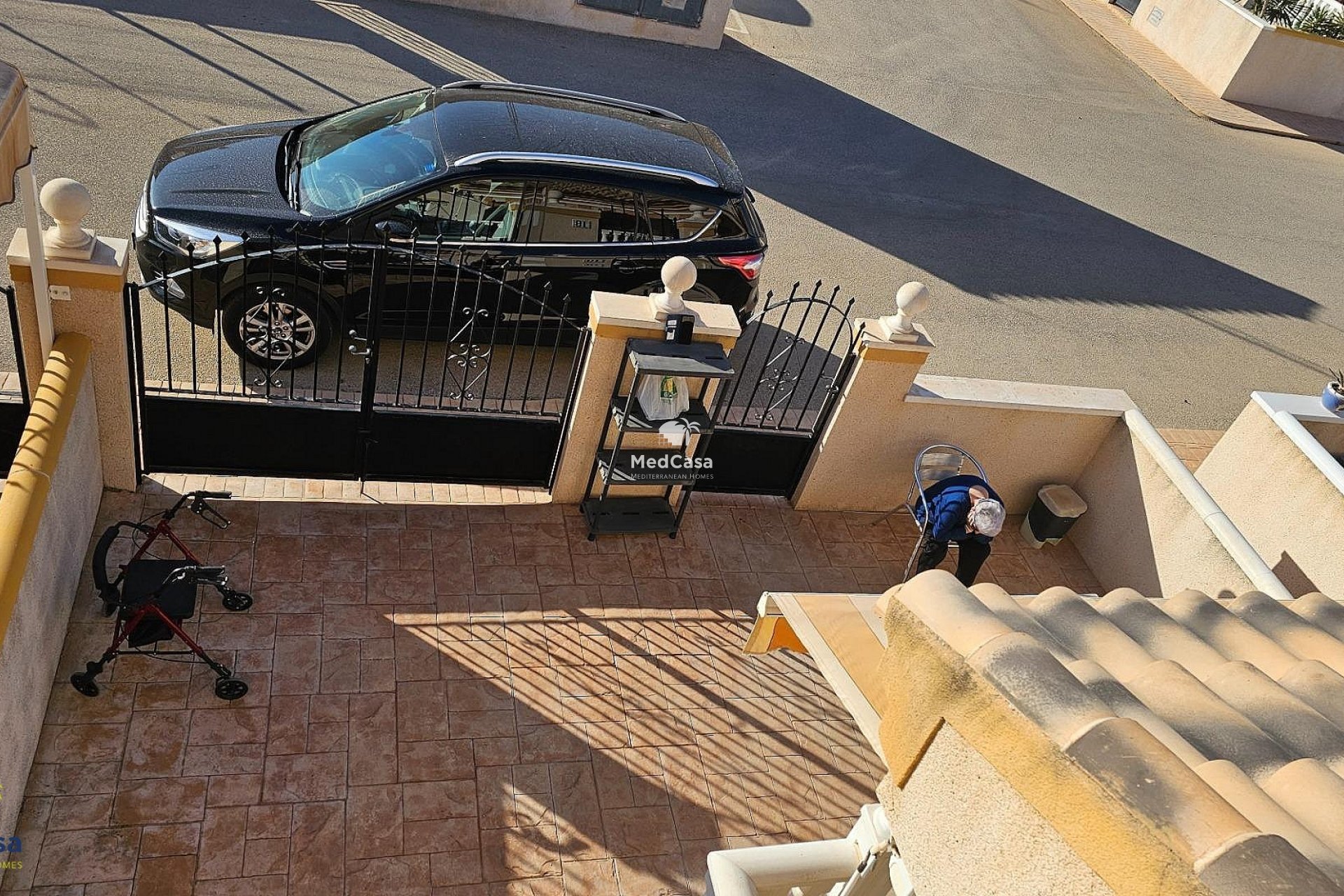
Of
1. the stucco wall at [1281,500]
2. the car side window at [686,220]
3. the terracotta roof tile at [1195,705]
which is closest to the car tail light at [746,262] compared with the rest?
the car side window at [686,220]

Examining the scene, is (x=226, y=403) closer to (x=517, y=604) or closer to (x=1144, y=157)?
(x=517, y=604)

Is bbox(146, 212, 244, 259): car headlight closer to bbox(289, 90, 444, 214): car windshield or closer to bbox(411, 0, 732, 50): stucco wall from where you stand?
bbox(289, 90, 444, 214): car windshield

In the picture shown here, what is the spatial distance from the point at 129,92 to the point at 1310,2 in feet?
66.3

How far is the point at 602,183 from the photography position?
26.1 feet

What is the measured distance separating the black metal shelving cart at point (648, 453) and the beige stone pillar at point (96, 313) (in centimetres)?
286

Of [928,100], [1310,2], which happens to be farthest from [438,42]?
[1310,2]

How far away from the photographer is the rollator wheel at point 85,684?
207 inches

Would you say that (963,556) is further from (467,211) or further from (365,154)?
(365,154)

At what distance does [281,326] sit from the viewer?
7602 mm

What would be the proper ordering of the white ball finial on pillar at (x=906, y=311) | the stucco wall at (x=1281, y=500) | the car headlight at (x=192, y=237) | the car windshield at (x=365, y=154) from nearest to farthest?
the white ball finial on pillar at (x=906, y=311) → the stucco wall at (x=1281, y=500) → the car headlight at (x=192, y=237) → the car windshield at (x=365, y=154)

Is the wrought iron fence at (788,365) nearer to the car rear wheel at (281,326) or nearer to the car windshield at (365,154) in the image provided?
the car windshield at (365,154)

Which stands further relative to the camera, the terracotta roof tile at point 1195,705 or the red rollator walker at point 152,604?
the red rollator walker at point 152,604

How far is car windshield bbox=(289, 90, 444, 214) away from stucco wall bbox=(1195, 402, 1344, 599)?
6.36 meters

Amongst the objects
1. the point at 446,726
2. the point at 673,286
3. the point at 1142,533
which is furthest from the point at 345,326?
the point at 1142,533
